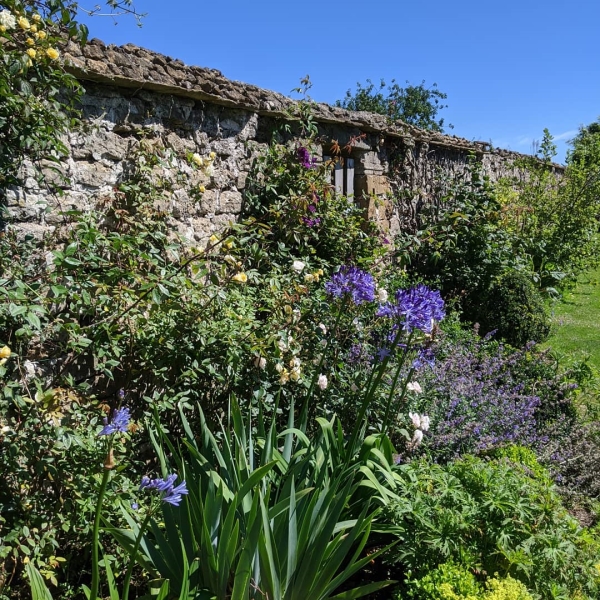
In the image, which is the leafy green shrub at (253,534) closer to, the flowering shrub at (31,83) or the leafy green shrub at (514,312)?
the flowering shrub at (31,83)

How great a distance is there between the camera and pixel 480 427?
3.84 meters

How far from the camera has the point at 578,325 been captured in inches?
302

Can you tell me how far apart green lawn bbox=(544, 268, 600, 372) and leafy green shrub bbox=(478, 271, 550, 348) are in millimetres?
356

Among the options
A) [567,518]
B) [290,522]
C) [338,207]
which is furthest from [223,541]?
[338,207]

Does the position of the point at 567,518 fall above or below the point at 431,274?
below

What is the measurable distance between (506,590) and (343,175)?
4.72 metres

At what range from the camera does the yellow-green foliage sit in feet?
6.92

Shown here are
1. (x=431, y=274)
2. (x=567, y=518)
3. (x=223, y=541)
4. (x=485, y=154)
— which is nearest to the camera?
(x=223, y=541)

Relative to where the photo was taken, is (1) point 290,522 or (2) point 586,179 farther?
(2) point 586,179

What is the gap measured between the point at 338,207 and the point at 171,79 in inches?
81.7

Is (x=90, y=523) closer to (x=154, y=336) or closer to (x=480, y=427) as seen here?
(x=154, y=336)

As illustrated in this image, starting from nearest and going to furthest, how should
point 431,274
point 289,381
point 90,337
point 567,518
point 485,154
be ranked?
point 567,518 < point 90,337 < point 289,381 < point 431,274 < point 485,154

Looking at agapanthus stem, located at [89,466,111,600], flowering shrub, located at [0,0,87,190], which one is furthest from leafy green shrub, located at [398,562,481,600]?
flowering shrub, located at [0,0,87,190]

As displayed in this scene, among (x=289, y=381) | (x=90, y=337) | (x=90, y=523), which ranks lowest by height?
(x=90, y=523)
